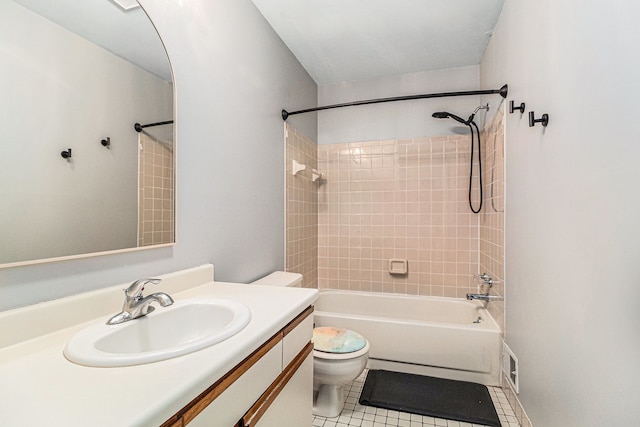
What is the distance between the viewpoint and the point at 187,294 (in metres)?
1.16

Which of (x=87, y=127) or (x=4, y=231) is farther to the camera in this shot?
(x=87, y=127)

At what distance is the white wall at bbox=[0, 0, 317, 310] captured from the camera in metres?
0.93

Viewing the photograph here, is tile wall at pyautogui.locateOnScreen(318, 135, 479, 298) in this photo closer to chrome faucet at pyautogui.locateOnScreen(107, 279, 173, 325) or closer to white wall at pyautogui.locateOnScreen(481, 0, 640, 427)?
white wall at pyautogui.locateOnScreen(481, 0, 640, 427)

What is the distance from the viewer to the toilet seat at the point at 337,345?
63.0 inches

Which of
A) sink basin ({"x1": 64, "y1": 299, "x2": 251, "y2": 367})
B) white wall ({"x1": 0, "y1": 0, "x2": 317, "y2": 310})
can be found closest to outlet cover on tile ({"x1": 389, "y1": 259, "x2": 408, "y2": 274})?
white wall ({"x1": 0, "y1": 0, "x2": 317, "y2": 310})

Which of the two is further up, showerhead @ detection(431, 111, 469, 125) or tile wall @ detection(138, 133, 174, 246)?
showerhead @ detection(431, 111, 469, 125)

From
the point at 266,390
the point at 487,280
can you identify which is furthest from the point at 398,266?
the point at 266,390

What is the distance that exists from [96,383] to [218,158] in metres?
1.09

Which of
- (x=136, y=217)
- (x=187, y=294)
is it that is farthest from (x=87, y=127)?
(x=187, y=294)

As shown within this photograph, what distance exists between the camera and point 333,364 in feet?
5.18

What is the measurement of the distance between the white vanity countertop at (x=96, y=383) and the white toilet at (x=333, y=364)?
92 centimetres

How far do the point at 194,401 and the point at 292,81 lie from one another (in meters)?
2.28

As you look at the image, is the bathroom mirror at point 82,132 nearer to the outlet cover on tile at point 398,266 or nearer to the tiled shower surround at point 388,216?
the tiled shower surround at point 388,216

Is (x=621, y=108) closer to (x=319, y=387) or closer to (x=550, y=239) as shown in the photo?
(x=550, y=239)
